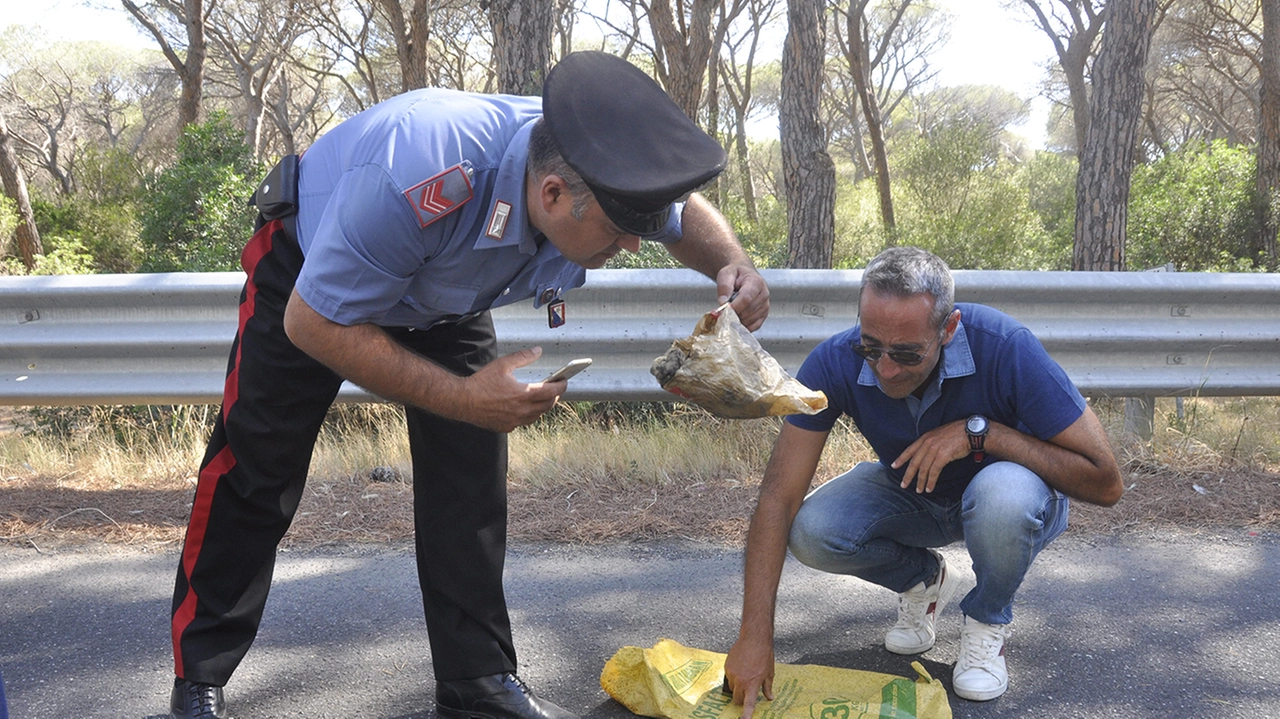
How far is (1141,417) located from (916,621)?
260 cm

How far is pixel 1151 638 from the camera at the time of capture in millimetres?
2684

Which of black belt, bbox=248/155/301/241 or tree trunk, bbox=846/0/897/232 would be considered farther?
tree trunk, bbox=846/0/897/232

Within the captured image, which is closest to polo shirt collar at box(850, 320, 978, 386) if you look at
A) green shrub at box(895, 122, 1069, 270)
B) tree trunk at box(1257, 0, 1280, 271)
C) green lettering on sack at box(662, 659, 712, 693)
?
green lettering on sack at box(662, 659, 712, 693)

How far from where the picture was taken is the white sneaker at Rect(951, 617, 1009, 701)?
2402 millimetres

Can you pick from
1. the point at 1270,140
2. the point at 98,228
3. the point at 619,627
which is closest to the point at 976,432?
the point at 619,627

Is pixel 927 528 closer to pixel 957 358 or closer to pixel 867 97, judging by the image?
pixel 957 358

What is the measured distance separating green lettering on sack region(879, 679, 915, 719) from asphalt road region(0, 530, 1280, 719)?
5.4 inches

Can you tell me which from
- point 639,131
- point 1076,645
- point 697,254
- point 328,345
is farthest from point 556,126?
point 1076,645

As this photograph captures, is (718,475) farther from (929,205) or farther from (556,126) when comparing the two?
(929,205)

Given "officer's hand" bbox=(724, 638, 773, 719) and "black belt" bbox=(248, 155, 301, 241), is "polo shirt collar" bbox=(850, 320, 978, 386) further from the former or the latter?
"black belt" bbox=(248, 155, 301, 241)

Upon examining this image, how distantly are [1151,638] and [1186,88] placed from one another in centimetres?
3100

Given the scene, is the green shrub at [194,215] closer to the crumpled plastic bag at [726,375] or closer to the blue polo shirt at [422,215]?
the blue polo shirt at [422,215]

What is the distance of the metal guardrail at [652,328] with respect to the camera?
380 centimetres

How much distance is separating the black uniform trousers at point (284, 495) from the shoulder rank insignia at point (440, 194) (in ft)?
1.65
